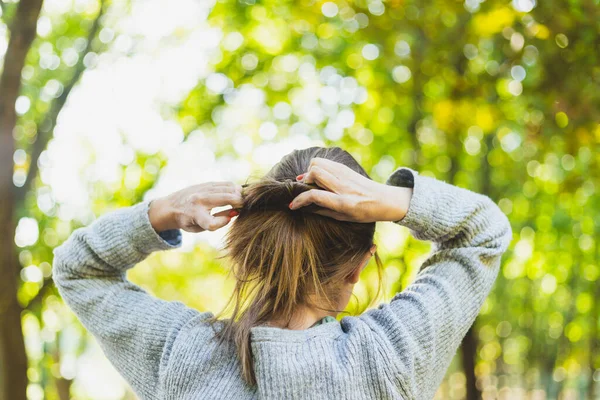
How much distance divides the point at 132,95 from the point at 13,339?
4638 millimetres

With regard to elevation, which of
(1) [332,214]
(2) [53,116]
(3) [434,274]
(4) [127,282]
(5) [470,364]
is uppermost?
(1) [332,214]

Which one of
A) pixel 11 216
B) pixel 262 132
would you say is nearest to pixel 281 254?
pixel 11 216

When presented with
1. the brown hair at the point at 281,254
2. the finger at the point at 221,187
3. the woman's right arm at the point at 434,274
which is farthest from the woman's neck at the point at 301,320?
the finger at the point at 221,187

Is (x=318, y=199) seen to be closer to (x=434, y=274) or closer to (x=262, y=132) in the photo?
(x=434, y=274)

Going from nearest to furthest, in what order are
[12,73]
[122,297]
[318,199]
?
1. [318,199]
2. [122,297]
3. [12,73]

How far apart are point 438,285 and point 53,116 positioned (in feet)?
16.4

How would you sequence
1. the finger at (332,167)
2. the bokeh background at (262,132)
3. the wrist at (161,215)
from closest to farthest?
1. the finger at (332,167)
2. the wrist at (161,215)
3. the bokeh background at (262,132)

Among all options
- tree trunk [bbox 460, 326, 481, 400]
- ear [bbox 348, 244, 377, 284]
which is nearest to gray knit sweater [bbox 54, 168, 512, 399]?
ear [bbox 348, 244, 377, 284]

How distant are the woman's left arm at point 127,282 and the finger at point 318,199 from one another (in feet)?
0.63

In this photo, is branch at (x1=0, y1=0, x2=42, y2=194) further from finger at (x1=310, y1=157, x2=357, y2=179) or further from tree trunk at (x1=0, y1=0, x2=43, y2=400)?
finger at (x1=310, y1=157, x2=357, y2=179)

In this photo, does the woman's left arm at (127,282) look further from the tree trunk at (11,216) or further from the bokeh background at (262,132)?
the bokeh background at (262,132)

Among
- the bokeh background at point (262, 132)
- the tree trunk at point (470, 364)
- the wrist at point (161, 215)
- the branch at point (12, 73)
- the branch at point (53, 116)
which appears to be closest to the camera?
the wrist at point (161, 215)

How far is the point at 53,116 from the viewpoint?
5.74 meters

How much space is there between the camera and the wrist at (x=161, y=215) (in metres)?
1.77
